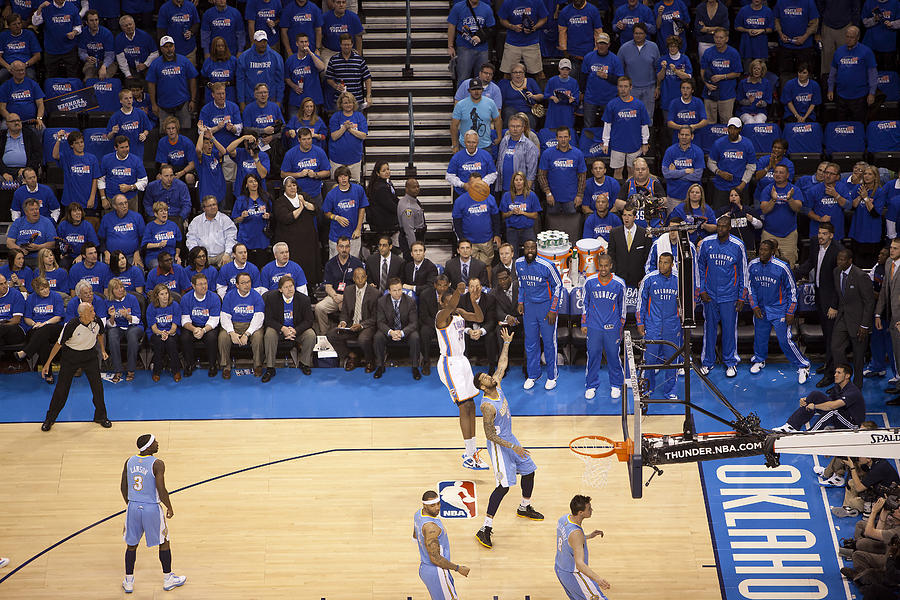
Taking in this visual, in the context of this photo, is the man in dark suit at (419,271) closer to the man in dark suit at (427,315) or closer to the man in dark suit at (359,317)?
the man in dark suit at (427,315)

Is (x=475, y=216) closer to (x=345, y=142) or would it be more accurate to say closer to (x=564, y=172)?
(x=564, y=172)

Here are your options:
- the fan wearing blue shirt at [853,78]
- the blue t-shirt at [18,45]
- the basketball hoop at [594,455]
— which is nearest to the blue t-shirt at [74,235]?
the blue t-shirt at [18,45]

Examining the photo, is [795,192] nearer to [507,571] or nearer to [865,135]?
[865,135]

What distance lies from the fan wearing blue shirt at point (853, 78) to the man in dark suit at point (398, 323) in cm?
847

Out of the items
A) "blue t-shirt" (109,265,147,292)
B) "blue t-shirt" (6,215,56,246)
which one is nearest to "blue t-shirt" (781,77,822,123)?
"blue t-shirt" (109,265,147,292)

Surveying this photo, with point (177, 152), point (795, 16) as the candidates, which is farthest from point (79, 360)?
point (795, 16)

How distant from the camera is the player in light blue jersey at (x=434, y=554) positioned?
11289 millimetres

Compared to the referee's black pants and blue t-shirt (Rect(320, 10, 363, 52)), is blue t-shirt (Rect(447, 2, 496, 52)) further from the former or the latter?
the referee's black pants

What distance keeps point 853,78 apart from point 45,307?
44.9 ft

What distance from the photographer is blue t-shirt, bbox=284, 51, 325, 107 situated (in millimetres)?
19594

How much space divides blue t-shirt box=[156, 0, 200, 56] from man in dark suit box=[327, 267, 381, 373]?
6006mm

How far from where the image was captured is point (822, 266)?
16641 mm

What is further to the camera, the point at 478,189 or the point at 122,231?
the point at 122,231

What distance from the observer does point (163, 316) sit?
1688 cm
